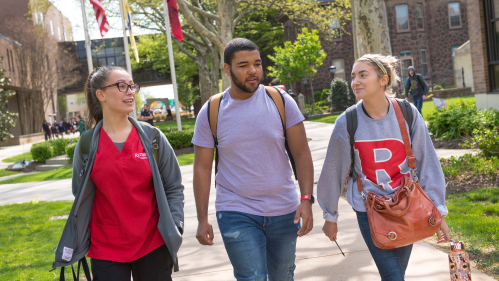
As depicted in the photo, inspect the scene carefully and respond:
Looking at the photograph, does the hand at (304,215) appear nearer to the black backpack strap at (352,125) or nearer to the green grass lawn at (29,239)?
the black backpack strap at (352,125)

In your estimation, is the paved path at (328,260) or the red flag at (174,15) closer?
the paved path at (328,260)

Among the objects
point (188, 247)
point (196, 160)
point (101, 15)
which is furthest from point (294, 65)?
point (196, 160)

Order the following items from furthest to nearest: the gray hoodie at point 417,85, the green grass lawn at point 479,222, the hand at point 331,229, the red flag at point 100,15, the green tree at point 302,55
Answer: the green tree at point 302,55, the red flag at point 100,15, the gray hoodie at point 417,85, the green grass lawn at point 479,222, the hand at point 331,229

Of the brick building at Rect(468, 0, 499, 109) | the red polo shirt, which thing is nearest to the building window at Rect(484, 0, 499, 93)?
the brick building at Rect(468, 0, 499, 109)

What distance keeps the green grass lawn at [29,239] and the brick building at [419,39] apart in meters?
32.4

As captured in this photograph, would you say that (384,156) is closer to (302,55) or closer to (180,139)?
(180,139)

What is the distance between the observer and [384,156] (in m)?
3.05

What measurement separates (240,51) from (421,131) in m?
1.28

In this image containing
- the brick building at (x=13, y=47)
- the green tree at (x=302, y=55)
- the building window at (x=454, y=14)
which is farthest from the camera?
the brick building at (x=13, y=47)

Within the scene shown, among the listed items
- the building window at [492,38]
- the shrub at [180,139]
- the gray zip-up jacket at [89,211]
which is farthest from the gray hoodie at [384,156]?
the shrub at [180,139]

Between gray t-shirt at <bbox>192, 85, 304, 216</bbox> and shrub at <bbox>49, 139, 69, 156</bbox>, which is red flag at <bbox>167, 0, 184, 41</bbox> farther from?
gray t-shirt at <bbox>192, 85, 304, 216</bbox>

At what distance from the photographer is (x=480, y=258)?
465cm

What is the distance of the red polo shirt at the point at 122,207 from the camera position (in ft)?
9.88

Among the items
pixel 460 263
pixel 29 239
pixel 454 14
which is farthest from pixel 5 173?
pixel 454 14
